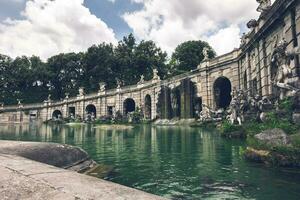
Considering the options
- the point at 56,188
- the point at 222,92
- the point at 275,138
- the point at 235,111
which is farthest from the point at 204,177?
the point at 222,92

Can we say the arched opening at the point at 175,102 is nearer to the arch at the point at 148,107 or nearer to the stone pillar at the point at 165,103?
the stone pillar at the point at 165,103

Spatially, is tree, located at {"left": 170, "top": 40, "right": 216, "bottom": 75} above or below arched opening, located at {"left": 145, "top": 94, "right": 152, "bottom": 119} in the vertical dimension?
above

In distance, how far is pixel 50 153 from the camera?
7.23 meters

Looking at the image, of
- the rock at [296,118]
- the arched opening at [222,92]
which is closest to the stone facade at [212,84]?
the arched opening at [222,92]

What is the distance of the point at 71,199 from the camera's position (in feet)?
9.60

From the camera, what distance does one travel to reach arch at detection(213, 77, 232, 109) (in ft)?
109

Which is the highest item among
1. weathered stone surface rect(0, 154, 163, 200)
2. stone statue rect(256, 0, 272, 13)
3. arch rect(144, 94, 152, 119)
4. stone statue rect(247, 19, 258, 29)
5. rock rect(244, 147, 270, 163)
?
stone statue rect(256, 0, 272, 13)

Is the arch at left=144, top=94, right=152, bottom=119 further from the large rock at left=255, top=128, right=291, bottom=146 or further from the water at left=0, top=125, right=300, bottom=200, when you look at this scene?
the large rock at left=255, top=128, right=291, bottom=146

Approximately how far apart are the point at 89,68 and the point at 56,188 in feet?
210

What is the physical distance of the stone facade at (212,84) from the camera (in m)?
18.3

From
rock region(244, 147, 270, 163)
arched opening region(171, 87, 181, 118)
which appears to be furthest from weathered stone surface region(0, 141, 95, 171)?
arched opening region(171, 87, 181, 118)

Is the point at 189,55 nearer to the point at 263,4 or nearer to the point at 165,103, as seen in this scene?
the point at 165,103

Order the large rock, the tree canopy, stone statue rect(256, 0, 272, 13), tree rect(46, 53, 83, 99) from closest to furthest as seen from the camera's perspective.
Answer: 1. the large rock
2. stone statue rect(256, 0, 272, 13)
3. the tree canopy
4. tree rect(46, 53, 83, 99)

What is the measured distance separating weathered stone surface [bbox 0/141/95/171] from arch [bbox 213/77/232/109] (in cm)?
2680
